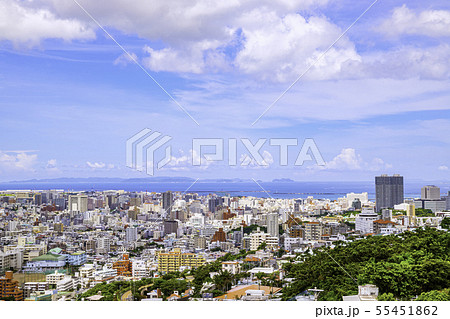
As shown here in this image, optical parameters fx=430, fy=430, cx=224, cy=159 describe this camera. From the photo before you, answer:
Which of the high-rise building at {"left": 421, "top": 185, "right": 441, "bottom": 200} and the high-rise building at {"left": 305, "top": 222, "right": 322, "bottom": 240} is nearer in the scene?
the high-rise building at {"left": 305, "top": 222, "right": 322, "bottom": 240}

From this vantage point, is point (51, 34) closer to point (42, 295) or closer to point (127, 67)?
point (127, 67)

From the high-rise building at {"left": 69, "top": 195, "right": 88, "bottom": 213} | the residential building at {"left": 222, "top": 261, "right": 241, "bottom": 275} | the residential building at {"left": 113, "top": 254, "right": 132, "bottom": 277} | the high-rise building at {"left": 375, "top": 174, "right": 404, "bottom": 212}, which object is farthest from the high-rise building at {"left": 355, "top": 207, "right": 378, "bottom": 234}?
the high-rise building at {"left": 69, "top": 195, "right": 88, "bottom": 213}

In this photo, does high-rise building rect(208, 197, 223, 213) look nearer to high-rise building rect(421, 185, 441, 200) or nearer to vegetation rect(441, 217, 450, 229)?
vegetation rect(441, 217, 450, 229)

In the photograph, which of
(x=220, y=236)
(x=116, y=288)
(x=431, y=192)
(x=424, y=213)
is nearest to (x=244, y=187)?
(x=220, y=236)

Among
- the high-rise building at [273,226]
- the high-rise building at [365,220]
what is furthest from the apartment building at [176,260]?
the high-rise building at [365,220]

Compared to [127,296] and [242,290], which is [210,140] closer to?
[242,290]
